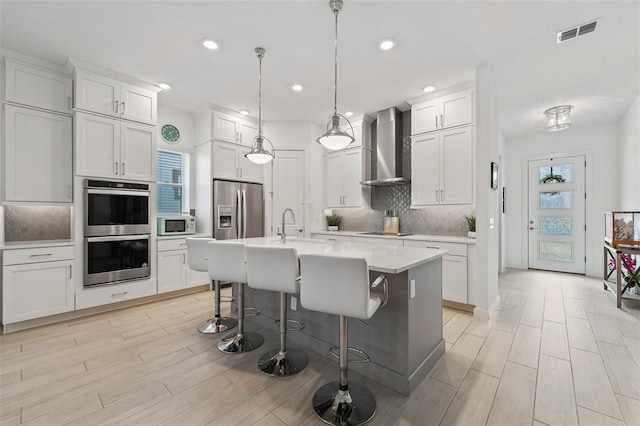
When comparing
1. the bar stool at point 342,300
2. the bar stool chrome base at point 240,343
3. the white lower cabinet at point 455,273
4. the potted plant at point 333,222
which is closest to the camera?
the bar stool at point 342,300

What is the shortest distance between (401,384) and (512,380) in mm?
859

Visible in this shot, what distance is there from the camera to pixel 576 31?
8.19 ft

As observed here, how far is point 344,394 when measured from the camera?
1.72 m

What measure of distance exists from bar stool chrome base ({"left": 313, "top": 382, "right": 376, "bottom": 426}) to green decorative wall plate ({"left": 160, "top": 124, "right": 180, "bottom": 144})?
425 cm

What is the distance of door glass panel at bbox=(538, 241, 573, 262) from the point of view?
5.49 m

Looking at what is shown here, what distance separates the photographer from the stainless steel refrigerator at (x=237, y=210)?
14.5ft

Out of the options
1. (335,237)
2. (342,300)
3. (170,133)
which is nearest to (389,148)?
(335,237)

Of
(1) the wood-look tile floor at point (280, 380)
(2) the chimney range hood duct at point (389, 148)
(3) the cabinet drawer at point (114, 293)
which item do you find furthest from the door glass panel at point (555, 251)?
(3) the cabinet drawer at point (114, 293)

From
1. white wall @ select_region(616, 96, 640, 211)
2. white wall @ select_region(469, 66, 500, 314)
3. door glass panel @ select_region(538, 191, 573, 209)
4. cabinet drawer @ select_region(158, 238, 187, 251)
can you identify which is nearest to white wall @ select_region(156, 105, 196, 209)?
cabinet drawer @ select_region(158, 238, 187, 251)

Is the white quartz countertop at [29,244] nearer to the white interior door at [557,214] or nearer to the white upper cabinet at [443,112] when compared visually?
the white upper cabinet at [443,112]

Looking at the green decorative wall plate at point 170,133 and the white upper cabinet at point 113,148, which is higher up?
the green decorative wall plate at point 170,133

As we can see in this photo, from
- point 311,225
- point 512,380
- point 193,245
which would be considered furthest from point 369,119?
point 512,380

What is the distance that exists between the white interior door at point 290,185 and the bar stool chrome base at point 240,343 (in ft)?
8.37

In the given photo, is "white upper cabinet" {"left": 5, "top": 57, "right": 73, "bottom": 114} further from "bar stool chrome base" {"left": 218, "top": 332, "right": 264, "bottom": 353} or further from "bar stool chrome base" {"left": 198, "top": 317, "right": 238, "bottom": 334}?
"bar stool chrome base" {"left": 218, "top": 332, "right": 264, "bottom": 353}
